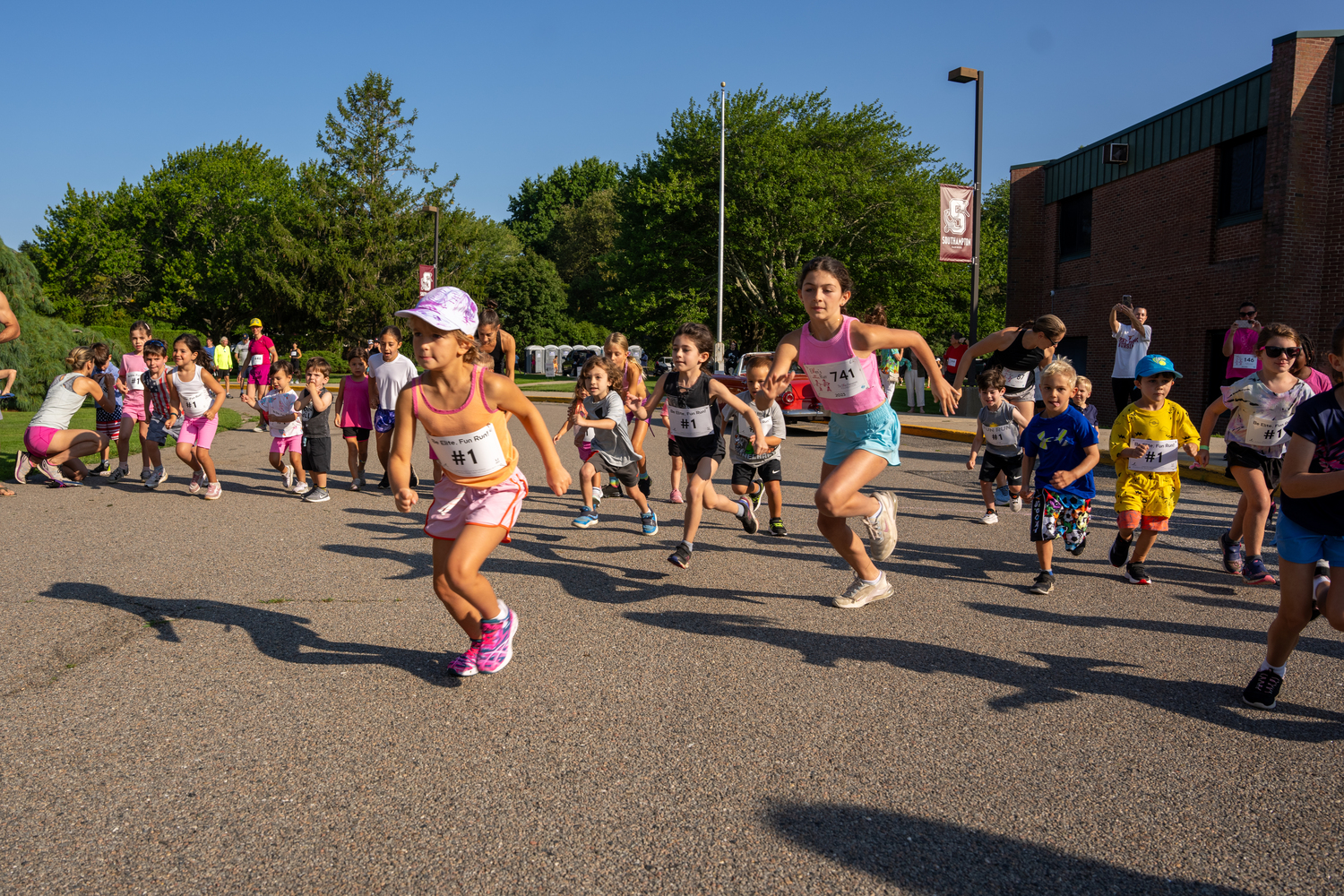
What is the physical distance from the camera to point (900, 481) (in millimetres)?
11492

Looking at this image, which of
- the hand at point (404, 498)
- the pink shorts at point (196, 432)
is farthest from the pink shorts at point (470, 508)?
the pink shorts at point (196, 432)

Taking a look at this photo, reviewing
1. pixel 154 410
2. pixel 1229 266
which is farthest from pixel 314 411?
pixel 1229 266

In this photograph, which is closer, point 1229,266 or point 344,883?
point 344,883

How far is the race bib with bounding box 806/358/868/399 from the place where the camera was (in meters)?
5.43

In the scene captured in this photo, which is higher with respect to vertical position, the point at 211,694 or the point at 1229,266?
the point at 1229,266

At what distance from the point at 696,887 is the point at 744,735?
1.09m

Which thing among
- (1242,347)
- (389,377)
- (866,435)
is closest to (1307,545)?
(866,435)

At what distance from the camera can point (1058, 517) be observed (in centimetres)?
623

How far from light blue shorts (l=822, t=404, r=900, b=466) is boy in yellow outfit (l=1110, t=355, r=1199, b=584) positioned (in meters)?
1.74

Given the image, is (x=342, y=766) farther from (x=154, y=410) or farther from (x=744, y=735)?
(x=154, y=410)

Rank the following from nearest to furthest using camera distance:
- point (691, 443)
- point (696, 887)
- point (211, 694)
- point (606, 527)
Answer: point (696, 887) → point (211, 694) → point (691, 443) → point (606, 527)

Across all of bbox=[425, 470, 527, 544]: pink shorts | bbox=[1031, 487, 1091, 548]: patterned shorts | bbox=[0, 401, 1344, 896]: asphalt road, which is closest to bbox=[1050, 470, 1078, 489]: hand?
bbox=[1031, 487, 1091, 548]: patterned shorts

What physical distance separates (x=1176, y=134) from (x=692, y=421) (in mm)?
18914

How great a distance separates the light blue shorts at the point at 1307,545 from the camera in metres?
3.74
